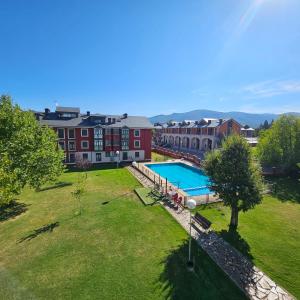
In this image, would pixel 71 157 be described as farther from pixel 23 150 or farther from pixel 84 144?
pixel 23 150

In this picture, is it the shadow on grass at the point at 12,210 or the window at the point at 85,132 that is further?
the window at the point at 85,132

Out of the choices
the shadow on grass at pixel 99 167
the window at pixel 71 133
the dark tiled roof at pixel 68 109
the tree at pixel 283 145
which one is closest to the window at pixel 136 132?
the shadow on grass at pixel 99 167

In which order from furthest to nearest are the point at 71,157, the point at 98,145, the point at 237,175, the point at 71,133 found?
1. the point at 98,145
2. the point at 71,157
3. the point at 71,133
4. the point at 237,175

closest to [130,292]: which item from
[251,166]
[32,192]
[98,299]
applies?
[98,299]

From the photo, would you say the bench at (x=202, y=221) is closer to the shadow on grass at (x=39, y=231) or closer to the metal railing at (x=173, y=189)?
the metal railing at (x=173, y=189)

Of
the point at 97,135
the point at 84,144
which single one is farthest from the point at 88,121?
the point at 84,144

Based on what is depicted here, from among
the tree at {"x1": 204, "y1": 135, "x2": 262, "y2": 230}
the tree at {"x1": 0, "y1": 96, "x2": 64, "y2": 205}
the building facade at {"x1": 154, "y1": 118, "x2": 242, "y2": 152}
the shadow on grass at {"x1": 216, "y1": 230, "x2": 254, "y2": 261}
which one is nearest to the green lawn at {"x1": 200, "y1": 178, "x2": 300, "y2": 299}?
the shadow on grass at {"x1": 216, "y1": 230, "x2": 254, "y2": 261}
